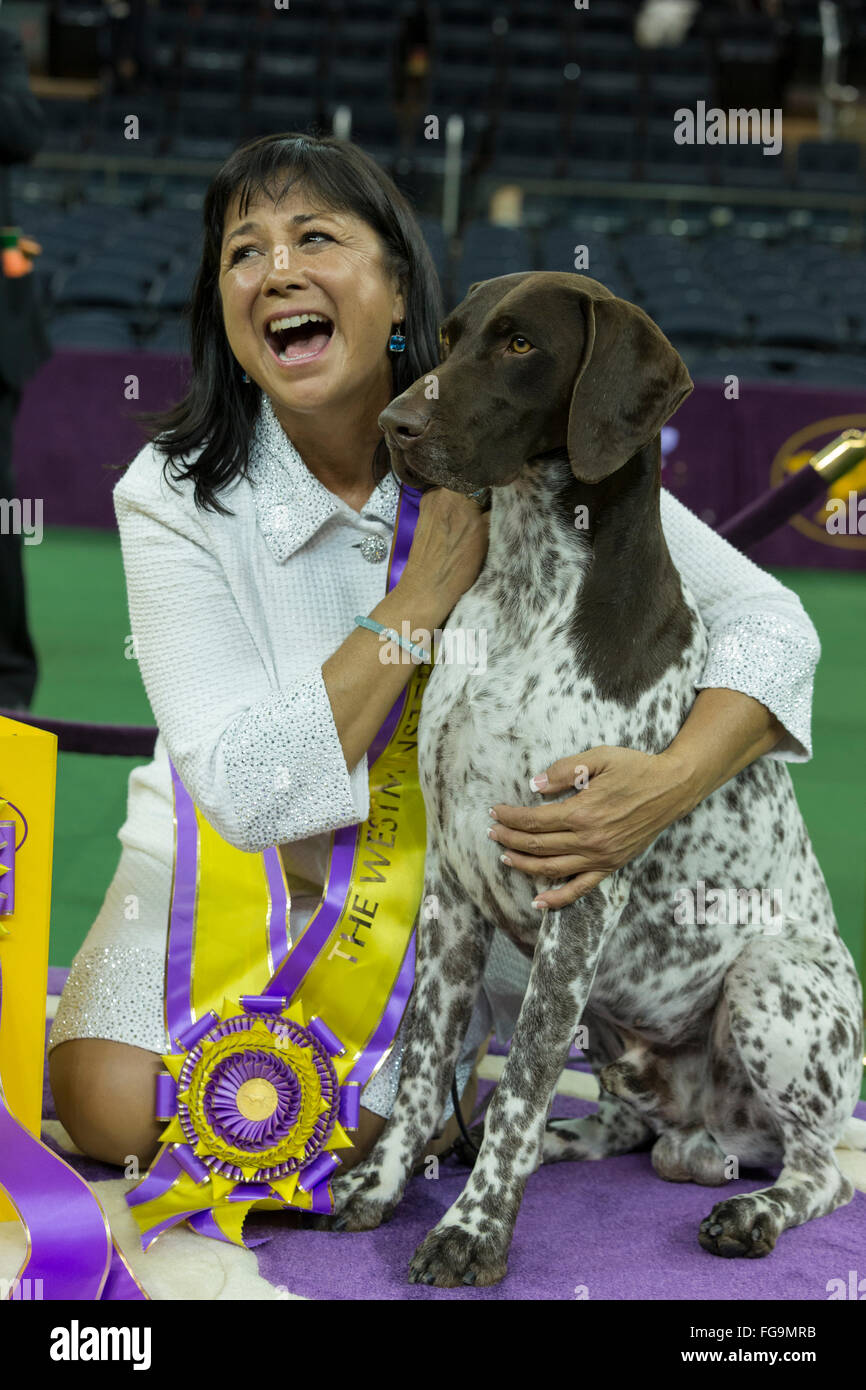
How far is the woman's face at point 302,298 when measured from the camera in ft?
7.03

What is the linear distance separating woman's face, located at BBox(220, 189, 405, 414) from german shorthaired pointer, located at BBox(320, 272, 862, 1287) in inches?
9.6

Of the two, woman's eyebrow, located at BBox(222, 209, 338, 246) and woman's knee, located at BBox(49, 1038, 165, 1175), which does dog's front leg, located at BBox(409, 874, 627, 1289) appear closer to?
woman's knee, located at BBox(49, 1038, 165, 1175)

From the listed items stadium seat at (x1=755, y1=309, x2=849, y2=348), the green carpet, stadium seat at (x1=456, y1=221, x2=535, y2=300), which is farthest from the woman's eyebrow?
stadium seat at (x1=755, y1=309, x2=849, y2=348)

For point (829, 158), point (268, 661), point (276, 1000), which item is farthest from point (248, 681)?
point (829, 158)

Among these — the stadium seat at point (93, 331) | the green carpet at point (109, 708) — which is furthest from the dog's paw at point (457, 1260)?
Result: the stadium seat at point (93, 331)

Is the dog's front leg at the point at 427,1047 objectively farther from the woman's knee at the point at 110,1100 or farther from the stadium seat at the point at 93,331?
the stadium seat at the point at 93,331

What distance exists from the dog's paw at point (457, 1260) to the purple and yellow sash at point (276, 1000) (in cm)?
21

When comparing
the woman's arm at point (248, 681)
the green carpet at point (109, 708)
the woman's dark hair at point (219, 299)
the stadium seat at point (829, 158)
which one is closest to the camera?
the woman's arm at point (248, 681)

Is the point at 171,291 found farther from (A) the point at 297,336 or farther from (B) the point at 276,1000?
(B) the point at 276,1000

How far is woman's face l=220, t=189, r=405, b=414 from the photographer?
7.03ft

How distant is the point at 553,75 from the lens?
14844 mm

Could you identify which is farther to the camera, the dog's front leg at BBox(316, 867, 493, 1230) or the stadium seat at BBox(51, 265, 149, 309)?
the stadium seat at BBox(51, 265, 149, 309)

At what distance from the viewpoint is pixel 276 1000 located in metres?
2.22
